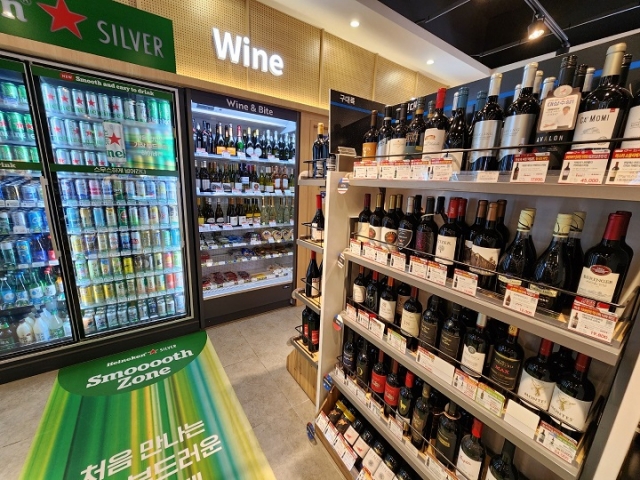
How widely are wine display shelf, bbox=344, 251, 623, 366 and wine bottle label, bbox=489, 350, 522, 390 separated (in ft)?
0.52

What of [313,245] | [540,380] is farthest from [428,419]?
[313,245]

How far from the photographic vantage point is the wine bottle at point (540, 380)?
83 centimetres

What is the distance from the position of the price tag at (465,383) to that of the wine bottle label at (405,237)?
0.55 metres

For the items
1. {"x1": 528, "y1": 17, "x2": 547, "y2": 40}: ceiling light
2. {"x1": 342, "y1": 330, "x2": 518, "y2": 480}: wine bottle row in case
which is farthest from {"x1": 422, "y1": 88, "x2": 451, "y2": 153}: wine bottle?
{"x1": 528, "y1": 17, "x2": 547, "y2": 40}: ceiling light

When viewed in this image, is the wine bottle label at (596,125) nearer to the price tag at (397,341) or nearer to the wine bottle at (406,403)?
the price tag at (397,341)

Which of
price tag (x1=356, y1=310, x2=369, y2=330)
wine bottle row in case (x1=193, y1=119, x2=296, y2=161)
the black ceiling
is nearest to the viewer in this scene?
price tag (x1=356, y1=310, x2=369, y2=330)

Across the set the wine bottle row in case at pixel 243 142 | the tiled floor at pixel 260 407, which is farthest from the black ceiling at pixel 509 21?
the tiled floor at pixel 260 407

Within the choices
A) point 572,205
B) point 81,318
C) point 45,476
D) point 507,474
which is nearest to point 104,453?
point 45,476

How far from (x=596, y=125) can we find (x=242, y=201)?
3.06 metres

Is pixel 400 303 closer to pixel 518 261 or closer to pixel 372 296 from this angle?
pixel 372 296

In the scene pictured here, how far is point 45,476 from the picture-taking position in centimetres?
147

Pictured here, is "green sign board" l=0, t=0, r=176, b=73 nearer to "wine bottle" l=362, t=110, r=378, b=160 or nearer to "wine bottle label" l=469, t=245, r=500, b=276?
"wine bottle" l=362, t=110, r=378, b=160

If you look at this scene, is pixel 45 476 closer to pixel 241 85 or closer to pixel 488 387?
pixel 488 387

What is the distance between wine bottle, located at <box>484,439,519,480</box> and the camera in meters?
0.97
